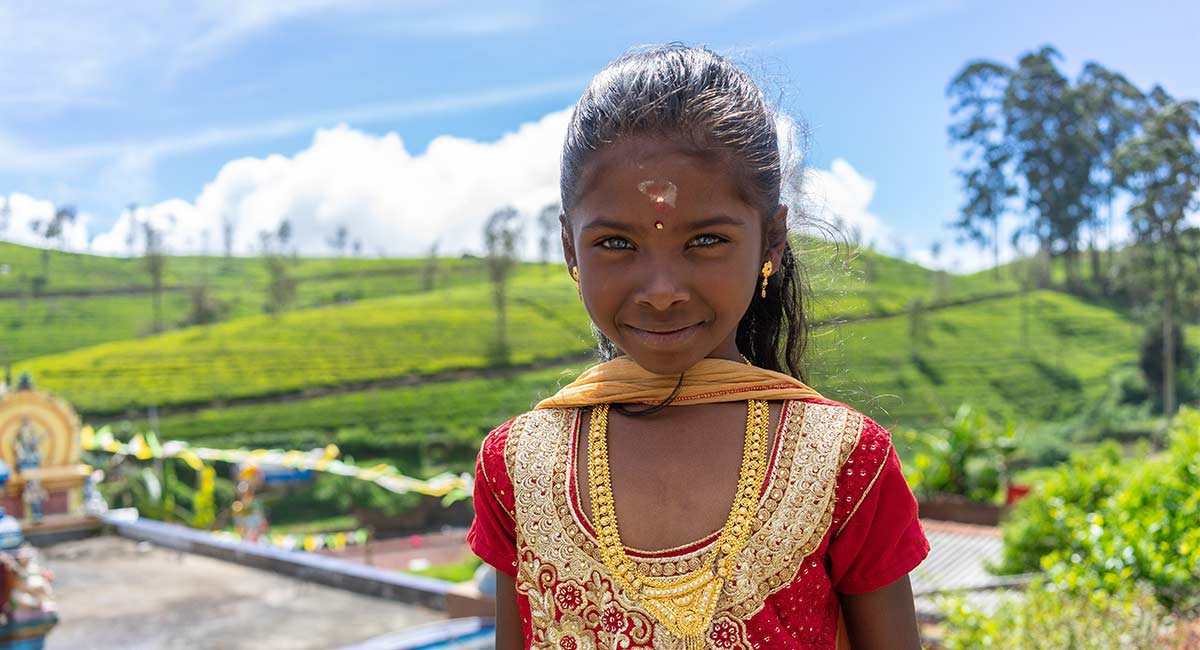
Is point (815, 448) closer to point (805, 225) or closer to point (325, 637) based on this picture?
point (805, 225)

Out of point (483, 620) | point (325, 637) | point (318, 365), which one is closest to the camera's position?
point (483, 620)

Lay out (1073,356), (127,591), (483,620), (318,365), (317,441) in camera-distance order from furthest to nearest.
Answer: (1073,356) → (318,365) → (317,441) → (127,591) → (483,620)

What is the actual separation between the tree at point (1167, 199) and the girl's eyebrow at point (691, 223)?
76.5 feet

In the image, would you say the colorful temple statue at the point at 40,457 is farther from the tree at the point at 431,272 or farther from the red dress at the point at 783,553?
the tree at the point at 431,272

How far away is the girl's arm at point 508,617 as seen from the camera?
4.14 feet

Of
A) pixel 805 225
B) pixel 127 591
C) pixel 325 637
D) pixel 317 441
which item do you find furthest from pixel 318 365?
pixel 805 225

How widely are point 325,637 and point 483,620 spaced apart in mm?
1244

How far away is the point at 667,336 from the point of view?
1146 millimetres

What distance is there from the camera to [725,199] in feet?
3.71

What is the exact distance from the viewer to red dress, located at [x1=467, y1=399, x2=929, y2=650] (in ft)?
3.62

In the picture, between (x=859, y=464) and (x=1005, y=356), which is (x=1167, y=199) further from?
(x=859, y=464)

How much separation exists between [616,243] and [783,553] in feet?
1.31

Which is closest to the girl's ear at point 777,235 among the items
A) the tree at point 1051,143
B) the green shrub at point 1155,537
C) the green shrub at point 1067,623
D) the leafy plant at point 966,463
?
the green shrub at point 1067,623

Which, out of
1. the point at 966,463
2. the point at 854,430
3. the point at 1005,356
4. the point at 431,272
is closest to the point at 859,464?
the point at 854,430
